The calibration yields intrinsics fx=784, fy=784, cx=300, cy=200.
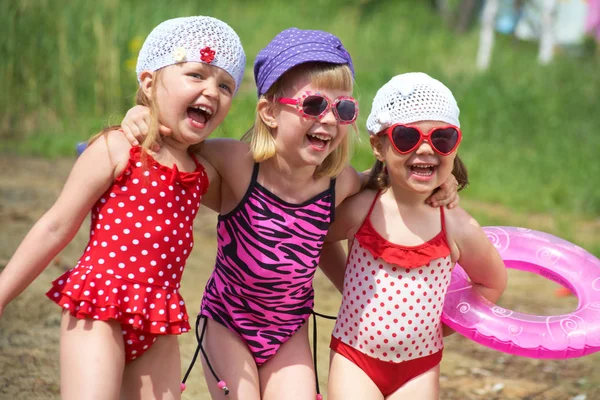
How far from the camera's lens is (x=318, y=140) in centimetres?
291

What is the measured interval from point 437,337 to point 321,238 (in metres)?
0.63

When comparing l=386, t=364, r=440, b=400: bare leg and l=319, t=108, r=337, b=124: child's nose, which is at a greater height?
l=319, t=108, r=337, b=124: child's nose

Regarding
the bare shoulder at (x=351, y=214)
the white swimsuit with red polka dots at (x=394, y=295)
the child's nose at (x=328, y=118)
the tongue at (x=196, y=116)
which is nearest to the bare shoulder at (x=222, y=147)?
the tongue at (x=196, y=116)

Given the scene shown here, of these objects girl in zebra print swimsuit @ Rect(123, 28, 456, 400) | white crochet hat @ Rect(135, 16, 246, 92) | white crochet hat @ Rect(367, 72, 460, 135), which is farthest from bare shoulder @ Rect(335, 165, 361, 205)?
white crochet hat @ Rect(135, 16, 246, 92)

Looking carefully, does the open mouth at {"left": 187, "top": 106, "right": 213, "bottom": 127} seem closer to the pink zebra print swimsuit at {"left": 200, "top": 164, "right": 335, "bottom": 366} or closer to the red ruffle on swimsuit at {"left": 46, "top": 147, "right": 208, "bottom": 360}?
the red ruffle on swimsuit at {"left": 46, "top": 147, "right": 208, "bottom": 360}

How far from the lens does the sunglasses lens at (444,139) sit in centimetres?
286

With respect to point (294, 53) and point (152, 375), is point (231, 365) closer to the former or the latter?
point (152, 375)

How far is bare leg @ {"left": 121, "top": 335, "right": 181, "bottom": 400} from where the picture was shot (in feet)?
9.05

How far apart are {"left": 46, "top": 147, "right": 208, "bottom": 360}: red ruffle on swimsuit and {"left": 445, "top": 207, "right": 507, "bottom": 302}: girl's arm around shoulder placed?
107 cm

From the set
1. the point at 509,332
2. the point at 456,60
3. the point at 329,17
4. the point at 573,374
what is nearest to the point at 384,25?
the point at 329,17

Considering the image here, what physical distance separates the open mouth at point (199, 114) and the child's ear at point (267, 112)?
0.82ft

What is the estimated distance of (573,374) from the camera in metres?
4.58

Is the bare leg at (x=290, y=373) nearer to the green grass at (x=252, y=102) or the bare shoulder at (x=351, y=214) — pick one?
the bare shoulder at (x=351, y=214)

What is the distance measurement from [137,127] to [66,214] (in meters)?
0.38
